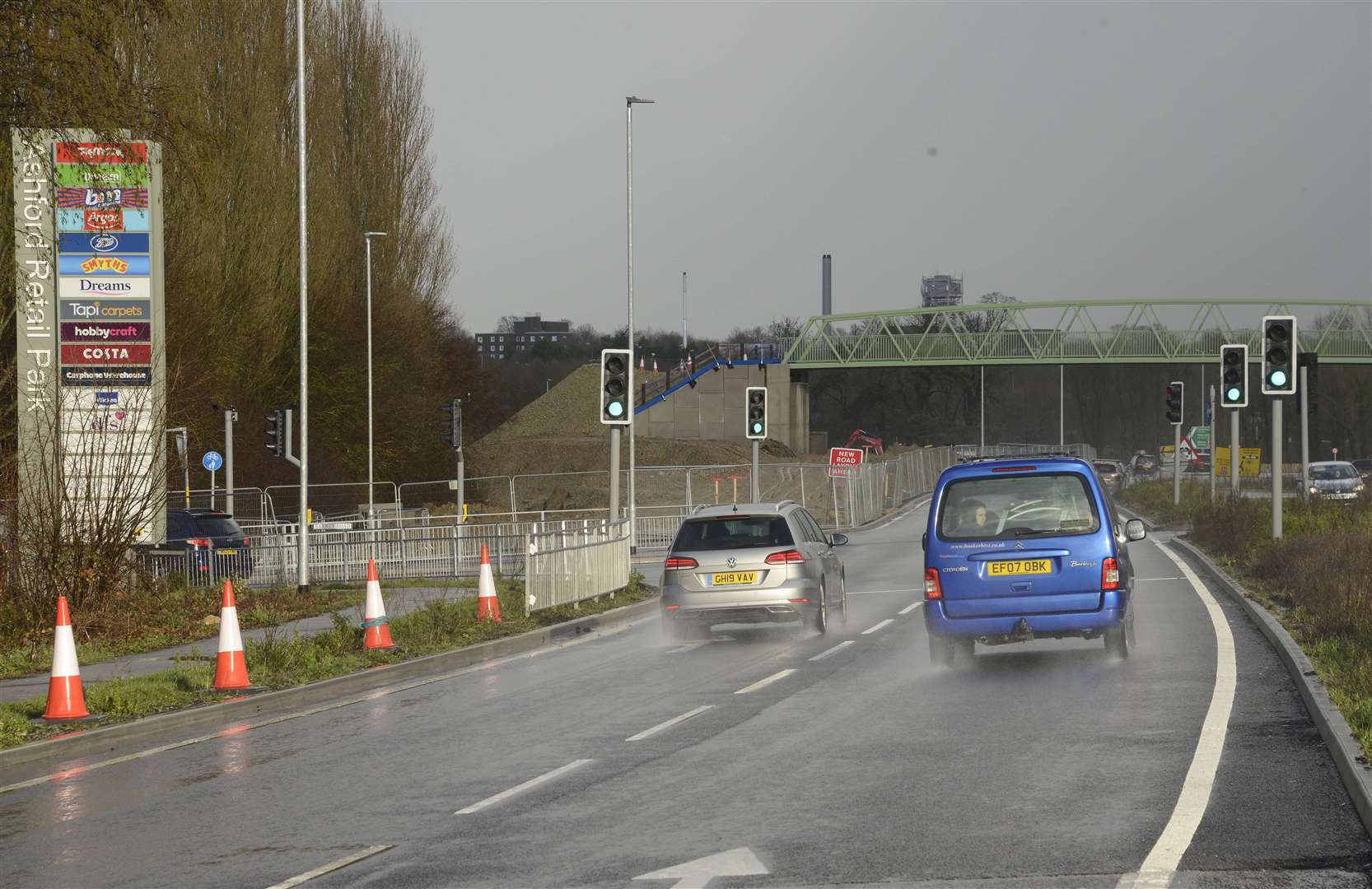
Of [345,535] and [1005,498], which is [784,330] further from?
[1005,498]

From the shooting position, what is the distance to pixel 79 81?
13.8m

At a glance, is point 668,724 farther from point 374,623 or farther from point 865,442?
point 865,442

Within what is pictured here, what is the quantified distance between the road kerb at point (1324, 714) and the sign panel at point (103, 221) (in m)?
14.2

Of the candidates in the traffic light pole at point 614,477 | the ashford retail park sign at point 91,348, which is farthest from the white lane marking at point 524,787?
the traffic light pole at point 614,477

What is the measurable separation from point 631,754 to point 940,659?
5446 mm

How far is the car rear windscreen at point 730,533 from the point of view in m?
19.1

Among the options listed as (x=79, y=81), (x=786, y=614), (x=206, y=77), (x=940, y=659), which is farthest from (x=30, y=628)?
(x=206, y=77)

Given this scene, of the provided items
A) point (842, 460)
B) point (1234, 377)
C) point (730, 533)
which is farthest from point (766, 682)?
point (842, 460)

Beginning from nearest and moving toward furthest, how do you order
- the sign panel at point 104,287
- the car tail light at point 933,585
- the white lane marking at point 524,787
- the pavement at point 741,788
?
the pavement at point 741,788 → the white lane marking at point 524,787 → the car tail light at point 933,585 → the sign panel at point 104,287

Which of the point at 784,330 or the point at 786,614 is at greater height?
the point at 784,330

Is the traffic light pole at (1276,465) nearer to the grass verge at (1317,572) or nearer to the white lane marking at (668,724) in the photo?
the grass verge at (1317,572)

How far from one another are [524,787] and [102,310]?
1312cm

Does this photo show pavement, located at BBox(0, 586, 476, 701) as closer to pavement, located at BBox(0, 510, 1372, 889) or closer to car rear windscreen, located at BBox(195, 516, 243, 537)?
pavement, located at BBox(0, 510, 1372, 889)

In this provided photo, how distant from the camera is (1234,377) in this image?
29.7m
